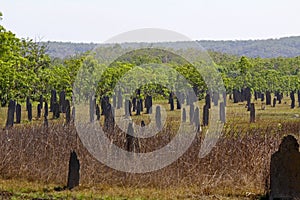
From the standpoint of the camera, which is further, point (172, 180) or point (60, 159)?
point (60, 159)

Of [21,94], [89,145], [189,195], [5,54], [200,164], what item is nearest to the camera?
[189,195]

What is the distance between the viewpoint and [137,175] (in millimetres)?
14148

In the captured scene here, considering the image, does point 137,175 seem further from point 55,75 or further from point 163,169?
point 55,75

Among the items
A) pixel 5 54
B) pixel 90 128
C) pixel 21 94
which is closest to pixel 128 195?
pixel 90 128

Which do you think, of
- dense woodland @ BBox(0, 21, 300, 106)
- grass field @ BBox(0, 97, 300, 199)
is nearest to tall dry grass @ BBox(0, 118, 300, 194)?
grass field @ BBox(0, 97, 300, 199)

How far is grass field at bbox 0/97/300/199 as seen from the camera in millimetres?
12703

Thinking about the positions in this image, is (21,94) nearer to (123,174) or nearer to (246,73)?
(123,174)

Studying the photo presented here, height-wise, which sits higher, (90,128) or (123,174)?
(90,128)

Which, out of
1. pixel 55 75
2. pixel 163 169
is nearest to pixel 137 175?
pixel 163 169

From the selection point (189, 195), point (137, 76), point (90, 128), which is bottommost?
point (189, 195)

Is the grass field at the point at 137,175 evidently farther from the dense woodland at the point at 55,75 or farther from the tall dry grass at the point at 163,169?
the dense woodland at the point at 55,75

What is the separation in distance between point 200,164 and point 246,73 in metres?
62.2

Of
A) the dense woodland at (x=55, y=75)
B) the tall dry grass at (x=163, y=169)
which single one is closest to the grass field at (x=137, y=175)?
the tall dry grass at (x=163, y=169)

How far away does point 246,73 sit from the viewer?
75.8 metres
